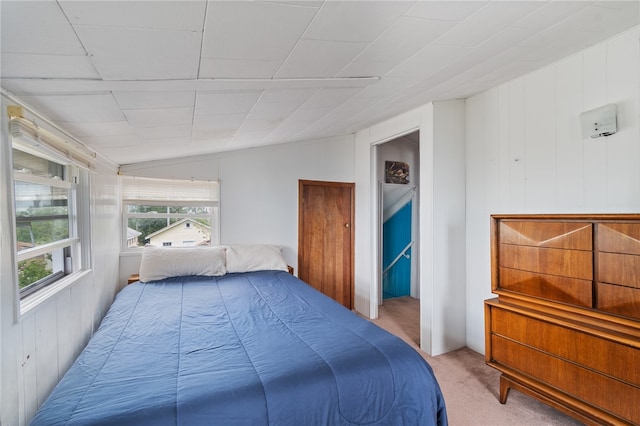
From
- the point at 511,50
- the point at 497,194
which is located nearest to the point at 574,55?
the point at 511,50

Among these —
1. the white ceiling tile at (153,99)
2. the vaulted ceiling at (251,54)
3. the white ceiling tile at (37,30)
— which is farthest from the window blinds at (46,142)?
the white ceiling tile at (37,30)

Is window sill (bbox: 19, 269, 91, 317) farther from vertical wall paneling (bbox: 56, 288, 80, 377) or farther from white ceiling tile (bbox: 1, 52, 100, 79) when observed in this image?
white ceiling tile (bbox: 1, 52, 100, 79)

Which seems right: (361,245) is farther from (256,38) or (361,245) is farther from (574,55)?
(256,38)

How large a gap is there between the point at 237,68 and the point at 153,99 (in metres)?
0.51

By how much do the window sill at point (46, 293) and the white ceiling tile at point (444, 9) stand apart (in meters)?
2.17

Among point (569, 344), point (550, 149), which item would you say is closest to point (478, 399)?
point (569, 344)

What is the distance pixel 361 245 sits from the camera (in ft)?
13.0

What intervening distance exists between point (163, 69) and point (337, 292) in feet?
11.3

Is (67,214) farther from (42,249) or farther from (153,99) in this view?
(153,99)

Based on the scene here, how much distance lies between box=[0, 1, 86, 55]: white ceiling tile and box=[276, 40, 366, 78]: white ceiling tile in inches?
31.6

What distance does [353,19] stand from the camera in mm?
1185

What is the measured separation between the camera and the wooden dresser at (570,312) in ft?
4.97

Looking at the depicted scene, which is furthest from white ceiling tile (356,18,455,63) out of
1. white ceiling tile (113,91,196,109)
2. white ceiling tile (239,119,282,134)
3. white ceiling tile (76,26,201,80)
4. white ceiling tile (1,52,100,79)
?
white ceiling tile (1,52,100,79)

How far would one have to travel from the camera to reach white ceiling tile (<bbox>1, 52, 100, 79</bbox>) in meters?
0.98
